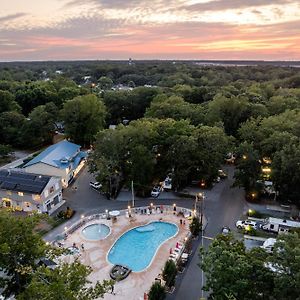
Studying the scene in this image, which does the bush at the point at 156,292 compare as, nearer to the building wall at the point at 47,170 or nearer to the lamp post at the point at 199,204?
the lamp post at the point at 199,204

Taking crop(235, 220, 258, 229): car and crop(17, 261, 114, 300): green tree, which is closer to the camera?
crop(17, 261, 114, 300): green tree

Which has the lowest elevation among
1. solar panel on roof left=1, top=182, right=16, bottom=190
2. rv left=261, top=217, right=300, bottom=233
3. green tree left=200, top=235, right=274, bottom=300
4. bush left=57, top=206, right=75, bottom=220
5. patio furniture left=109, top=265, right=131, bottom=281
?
bush left=57, top=206, right=75, bottom=220

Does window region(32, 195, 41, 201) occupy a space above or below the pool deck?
above

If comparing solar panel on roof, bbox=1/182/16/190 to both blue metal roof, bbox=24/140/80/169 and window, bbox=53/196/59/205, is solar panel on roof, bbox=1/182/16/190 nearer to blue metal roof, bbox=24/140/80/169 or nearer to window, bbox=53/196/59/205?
window, bbox=53/196/59/205

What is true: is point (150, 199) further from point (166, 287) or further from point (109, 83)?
point (109, 83)

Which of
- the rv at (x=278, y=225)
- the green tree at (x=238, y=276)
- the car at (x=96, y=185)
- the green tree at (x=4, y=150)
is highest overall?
the green tree at (x=238, y=276)

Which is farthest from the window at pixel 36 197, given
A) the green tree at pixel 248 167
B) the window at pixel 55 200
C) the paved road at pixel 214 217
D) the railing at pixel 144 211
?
the green tree at pixel 248 167

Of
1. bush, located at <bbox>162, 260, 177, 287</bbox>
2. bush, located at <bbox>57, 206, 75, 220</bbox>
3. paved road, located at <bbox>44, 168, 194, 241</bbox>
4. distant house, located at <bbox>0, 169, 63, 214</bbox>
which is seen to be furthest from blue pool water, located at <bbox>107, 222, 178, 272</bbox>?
distant house, located at <bbox>0, 169, 63, 214</bbox>
